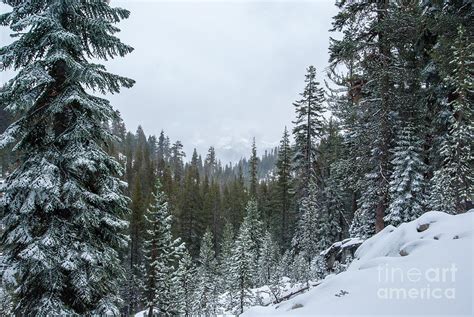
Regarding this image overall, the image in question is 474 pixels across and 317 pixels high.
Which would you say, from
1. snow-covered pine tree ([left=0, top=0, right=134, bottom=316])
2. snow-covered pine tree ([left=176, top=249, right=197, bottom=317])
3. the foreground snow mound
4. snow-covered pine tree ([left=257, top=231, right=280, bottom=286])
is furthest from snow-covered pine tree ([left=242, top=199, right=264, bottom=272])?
the foreground snow mound

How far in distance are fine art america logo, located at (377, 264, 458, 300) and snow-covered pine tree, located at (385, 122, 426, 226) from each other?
35.5 ft

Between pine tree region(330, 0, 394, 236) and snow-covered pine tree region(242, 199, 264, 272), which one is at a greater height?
pine tree region(330, 0, 394, 236)

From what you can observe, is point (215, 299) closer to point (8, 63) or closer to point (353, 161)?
point (353, 161)

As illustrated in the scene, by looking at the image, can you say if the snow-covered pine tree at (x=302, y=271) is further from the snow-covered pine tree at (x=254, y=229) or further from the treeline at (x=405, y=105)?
the snow-covered pine tree at (x=254, y=229)

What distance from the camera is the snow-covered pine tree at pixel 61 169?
7.04 m

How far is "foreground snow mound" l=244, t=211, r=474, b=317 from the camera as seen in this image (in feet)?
15.2

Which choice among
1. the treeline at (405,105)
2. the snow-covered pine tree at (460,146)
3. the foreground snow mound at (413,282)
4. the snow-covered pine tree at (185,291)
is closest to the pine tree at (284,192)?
the snow-covered pine tree at (185,291)

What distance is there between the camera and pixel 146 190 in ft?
213

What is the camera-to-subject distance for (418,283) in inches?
206

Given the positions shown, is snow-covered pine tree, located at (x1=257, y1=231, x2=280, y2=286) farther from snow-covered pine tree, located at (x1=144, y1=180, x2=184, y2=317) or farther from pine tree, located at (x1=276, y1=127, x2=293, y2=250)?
snow-covered pine tree, located at (x1=144, y1=180, x2=184, y2=317)

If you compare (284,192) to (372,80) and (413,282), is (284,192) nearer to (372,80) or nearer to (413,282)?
(372,80)

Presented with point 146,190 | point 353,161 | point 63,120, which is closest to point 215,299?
point 353,161

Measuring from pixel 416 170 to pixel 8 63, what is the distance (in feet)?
58.3

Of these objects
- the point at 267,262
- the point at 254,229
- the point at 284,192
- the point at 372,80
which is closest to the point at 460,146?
the point at 372,80
